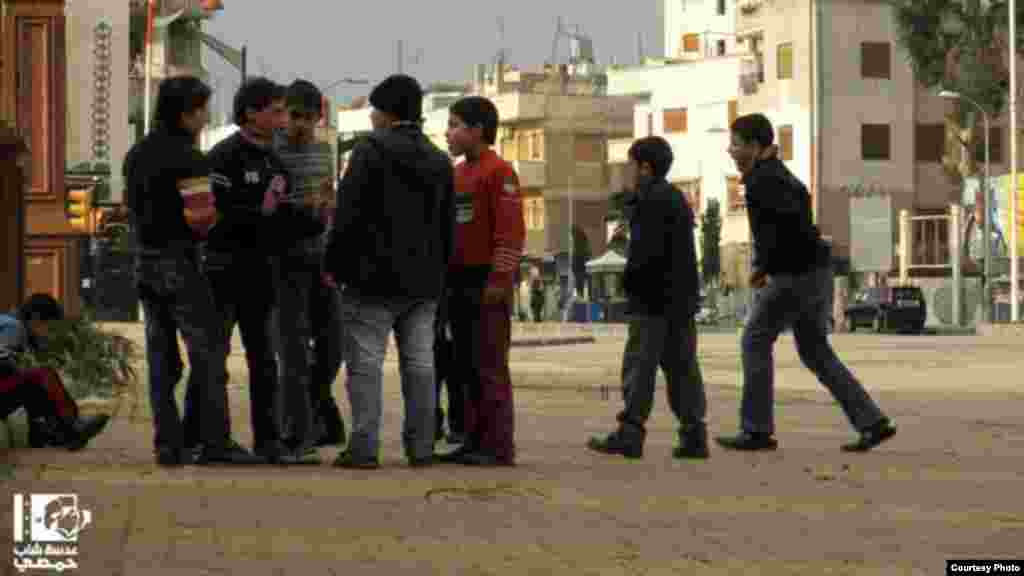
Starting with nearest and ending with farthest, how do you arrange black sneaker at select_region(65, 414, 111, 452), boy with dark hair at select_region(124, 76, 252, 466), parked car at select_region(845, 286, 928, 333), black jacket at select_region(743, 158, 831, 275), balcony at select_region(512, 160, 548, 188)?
boy with dark hair at select_region(124, 76, 252, 466), black sneaker at select_region(65, 414, 111, 452), black jacket at select_region(743, 158, 831, 275), parked car at select_region(845, 286, 928, 333), balcony at select_region(512, 160, 548, 188)

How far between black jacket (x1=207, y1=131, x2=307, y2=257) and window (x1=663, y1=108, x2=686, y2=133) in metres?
102

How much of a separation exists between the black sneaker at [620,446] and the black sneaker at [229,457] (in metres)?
2.24

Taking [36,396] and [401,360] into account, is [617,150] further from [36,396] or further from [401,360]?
[401,360]

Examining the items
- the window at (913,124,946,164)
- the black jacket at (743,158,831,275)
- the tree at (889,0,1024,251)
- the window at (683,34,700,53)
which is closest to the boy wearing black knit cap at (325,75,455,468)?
the black jacket at (743,158,831,275)

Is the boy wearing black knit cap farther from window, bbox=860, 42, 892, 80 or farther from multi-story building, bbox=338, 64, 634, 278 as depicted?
multi-story building, bbox=338, 64, 634, 278

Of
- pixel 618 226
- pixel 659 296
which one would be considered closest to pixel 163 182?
pixel 659 296

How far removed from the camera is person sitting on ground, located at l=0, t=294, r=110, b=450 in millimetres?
13461

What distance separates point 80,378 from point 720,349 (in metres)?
28.9

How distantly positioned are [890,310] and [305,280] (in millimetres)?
→ 63587

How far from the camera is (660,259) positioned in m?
14.8

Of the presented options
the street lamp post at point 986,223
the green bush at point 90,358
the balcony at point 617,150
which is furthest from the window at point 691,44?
the green bush at point 90,358

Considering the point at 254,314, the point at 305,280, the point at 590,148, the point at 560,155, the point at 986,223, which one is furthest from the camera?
the point at 590,148

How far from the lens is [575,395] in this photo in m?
23.9

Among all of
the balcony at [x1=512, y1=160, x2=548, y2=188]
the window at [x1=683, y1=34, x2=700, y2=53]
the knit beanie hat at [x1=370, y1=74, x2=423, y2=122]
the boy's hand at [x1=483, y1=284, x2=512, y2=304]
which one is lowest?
the boy's hand at [x1=483, y1=284, x2=512, y2=304]
